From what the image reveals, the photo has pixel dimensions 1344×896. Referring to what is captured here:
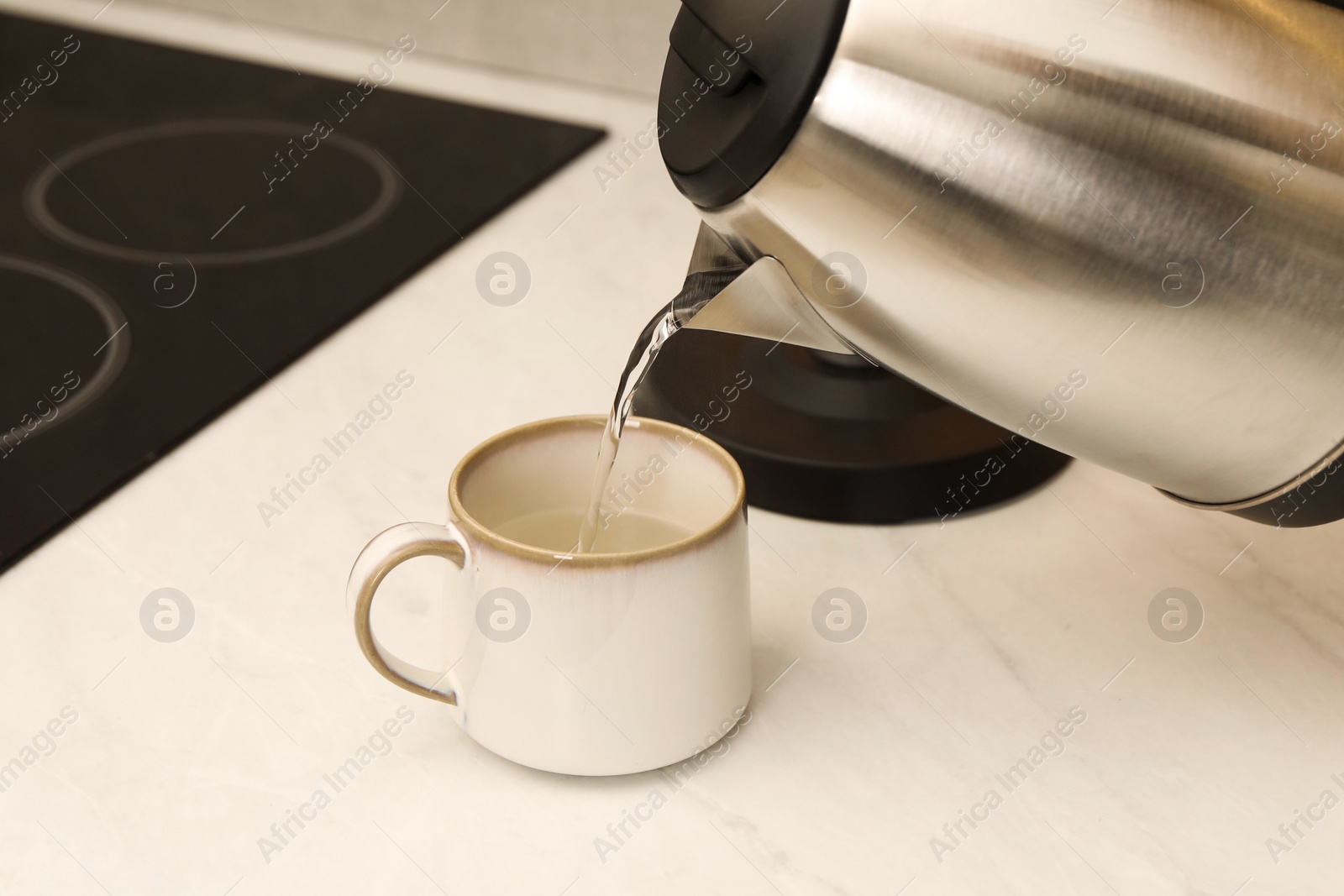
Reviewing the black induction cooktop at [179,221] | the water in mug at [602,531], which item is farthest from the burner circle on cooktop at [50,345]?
the water in mug at [602,531]

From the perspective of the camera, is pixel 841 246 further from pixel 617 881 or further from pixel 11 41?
pixel 11 41

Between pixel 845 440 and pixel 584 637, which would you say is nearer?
pixel 584 637

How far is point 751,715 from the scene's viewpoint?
0.51m

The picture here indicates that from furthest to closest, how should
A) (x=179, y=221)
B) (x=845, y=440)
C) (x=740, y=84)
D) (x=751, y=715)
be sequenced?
(x=179, y=221) < (x=845, y=440) < (x=751, y=715) < (x=740, y=84)

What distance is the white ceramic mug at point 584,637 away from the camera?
430mm

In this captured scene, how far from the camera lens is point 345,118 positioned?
104cm

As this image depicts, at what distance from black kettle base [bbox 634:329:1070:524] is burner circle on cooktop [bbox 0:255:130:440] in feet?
0.95

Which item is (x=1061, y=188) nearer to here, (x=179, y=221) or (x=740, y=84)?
(x=740, y=84)

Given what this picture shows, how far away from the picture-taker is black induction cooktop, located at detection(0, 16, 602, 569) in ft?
2.19

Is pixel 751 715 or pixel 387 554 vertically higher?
pixel 387 554

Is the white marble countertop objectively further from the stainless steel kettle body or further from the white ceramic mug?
the stainless steel kettle body

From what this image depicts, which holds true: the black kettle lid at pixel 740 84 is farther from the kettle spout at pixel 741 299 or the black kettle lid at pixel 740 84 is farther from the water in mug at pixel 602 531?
the water in mug at pixel 602 531

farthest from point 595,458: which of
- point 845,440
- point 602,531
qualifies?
point 845,440

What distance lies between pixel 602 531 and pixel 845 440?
0.15 meters
